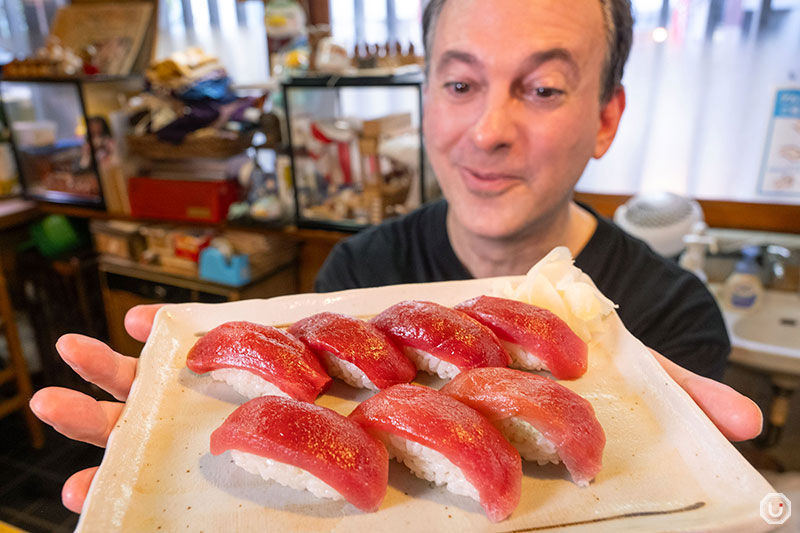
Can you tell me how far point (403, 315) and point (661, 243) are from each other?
66.1 inches

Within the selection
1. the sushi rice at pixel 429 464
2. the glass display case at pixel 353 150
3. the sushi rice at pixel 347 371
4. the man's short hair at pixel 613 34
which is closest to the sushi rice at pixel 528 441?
the sushi rice at pixel 429 464

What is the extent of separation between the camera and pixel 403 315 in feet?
3.70

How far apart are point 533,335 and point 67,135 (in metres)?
3.71

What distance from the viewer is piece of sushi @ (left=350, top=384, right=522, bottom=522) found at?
77cm

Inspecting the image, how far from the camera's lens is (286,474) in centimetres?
82

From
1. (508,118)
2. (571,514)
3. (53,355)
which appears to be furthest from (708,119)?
(53,355)

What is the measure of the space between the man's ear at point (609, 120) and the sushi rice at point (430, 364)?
0.74m

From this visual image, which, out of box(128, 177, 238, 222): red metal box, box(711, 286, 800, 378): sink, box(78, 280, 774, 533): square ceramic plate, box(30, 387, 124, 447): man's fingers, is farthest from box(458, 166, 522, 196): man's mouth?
box(128, 177, 238, 222): red metal box

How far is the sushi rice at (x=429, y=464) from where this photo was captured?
32.0 inches

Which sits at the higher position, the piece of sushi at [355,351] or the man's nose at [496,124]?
the man's nose at [496,124]

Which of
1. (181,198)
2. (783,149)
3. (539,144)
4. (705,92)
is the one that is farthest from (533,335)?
(181,198)

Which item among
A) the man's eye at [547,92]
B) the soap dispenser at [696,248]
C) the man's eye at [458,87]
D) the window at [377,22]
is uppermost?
the window at [377,22]

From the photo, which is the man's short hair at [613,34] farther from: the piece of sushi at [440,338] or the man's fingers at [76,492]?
A: the man's fingers at [76,492]

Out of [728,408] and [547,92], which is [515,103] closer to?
[547,92]
